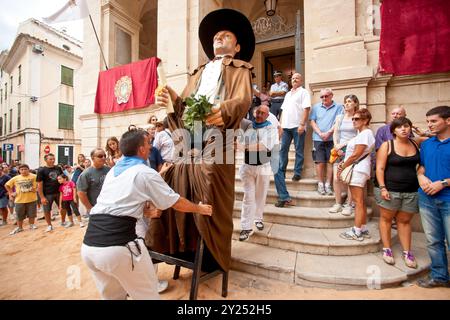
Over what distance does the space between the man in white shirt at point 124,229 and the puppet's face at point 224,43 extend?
1.42 meters

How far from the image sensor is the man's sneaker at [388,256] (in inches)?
105

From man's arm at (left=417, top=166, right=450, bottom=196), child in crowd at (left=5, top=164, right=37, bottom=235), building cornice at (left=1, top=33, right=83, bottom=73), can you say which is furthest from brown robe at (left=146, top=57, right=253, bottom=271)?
building cornice at (left=1, top=33, right=83, bottom=73)

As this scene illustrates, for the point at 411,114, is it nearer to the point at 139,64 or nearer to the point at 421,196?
the point at 421,196

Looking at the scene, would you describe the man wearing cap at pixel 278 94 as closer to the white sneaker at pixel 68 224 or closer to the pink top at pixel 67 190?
the pink top at pixel 67 190

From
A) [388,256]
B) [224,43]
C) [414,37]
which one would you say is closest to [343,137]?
[388,256]

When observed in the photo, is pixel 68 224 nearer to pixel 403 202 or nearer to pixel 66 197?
pixel 66 197

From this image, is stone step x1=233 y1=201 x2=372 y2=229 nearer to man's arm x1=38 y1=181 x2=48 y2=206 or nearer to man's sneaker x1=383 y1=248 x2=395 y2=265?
man's sneaker x1=383 y1=248 x2=395 y2=265

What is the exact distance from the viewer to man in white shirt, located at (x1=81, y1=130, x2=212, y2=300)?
158cm

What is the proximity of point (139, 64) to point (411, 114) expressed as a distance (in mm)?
7785

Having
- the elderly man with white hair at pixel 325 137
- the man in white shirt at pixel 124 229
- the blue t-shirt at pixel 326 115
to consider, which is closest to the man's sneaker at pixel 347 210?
the elderly man with white hair at pixel 325 137

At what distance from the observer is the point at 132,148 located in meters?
1.83

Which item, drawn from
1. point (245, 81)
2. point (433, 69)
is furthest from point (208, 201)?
point (433, 69)

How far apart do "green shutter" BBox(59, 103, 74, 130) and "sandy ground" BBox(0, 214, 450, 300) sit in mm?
19582

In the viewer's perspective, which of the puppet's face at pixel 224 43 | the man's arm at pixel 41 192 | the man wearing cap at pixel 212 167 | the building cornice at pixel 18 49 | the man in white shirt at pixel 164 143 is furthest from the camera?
the building cornice at pixel 18 49
